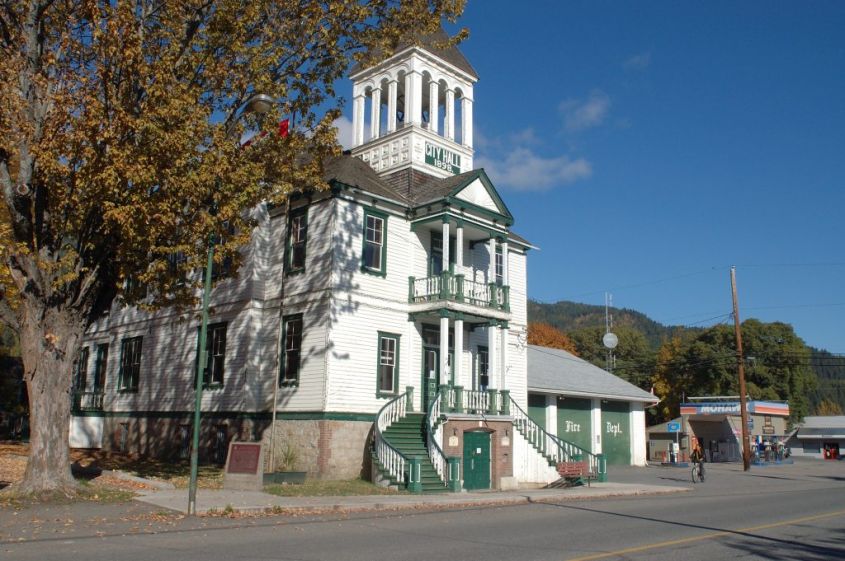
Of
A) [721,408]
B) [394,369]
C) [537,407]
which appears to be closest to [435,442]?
[394,369]

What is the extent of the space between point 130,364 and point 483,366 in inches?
583

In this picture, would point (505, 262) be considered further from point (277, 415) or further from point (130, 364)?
point (130, 364)

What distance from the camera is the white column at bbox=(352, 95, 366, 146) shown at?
30141mm

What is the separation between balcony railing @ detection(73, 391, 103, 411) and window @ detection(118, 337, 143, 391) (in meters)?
1.75

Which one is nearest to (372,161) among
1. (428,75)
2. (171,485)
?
(428,75)

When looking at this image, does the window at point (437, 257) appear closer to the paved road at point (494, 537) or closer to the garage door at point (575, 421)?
the paved road at point (494, 537)

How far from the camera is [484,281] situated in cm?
2809

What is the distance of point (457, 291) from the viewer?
24.5 metres

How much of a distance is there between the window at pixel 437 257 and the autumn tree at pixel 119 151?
337 inches

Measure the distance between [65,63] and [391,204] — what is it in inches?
436

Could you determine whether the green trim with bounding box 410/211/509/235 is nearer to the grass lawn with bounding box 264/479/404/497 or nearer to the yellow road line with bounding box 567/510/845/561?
the grass lawn with bounding box 264/479/404/497

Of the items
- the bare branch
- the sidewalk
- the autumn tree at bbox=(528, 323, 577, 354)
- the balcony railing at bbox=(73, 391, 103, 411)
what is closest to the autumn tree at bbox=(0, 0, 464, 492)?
the bare branch

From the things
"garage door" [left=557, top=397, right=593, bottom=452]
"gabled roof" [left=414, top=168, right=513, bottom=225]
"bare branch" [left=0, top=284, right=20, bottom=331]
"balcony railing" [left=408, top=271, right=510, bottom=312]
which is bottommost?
"garage door" [left=557, top=397, right=593, bottom=452]

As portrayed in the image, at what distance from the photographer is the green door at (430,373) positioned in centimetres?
2494
